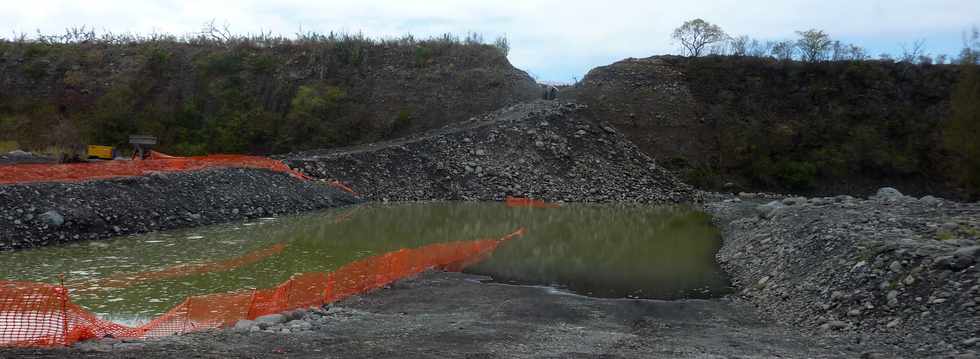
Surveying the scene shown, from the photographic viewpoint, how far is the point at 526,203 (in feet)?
89.6

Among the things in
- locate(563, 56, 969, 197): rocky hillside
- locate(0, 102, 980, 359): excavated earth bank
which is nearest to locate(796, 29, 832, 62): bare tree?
A: locate(563, 56, 969, 197): rocky hillside

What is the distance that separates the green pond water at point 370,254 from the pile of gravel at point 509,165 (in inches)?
158

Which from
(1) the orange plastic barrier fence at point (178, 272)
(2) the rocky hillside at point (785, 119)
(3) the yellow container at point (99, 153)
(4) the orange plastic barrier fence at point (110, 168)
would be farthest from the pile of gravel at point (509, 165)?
(1) the orange plastic barrier fence at point (178, 272)

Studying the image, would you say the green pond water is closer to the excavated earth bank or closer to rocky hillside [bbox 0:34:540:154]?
the excavated earth bank

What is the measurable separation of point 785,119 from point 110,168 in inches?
1184

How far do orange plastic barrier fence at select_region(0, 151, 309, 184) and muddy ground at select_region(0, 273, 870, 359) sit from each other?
10694 mm

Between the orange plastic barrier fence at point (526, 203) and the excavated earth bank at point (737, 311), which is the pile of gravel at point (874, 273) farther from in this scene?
the orange plastic barrier fence at point (526, 203)

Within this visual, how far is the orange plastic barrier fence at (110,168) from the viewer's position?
1734cm

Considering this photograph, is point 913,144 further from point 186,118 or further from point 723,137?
point 186,118

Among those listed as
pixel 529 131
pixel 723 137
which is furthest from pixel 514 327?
pixel 723 137

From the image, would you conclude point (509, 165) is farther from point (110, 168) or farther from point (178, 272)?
point (178, 272)

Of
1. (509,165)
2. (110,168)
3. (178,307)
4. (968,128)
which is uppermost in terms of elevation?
(968,128)

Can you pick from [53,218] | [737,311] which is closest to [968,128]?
[737,311]

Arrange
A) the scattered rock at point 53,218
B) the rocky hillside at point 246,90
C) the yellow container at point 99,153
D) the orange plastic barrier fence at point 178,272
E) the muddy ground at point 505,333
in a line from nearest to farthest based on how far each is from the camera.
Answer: the muddy ground at point 505,333 → the orange plastic barrier fence at point 178,272 → the scattered rock at point 53,218 → the yellow container at point 99,153 → the rocky hillside at point 246,90
